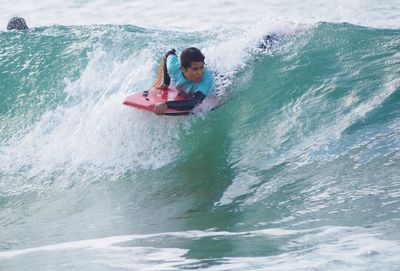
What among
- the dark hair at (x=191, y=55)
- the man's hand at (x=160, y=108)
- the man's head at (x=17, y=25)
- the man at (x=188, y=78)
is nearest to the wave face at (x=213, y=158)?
the man at (x=188, y=78)

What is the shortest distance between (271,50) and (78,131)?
2.76 metres

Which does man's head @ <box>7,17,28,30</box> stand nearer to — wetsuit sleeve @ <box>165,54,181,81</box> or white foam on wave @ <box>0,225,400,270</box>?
wetsuit sleeve @ <box>165,54,181,81</box>

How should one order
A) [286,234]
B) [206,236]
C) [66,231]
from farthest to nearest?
[66,231], [206,236], [286,234]

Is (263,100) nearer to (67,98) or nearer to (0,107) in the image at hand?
(67,98)

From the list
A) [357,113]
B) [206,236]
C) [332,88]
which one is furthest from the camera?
[332,88]

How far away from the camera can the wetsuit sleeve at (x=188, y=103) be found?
730 cm

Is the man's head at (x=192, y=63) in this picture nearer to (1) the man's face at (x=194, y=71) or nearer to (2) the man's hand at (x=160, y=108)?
(1) the man's face at (x=194, y=71)

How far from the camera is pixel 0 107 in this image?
10375 mm

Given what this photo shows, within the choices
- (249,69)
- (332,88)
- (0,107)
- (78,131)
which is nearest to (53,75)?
→ (0,107)

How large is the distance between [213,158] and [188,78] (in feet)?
3.00

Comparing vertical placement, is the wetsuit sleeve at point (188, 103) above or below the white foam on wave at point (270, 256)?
above

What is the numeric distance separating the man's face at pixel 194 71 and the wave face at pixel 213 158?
2.07 feet

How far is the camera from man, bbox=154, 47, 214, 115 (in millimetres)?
7246

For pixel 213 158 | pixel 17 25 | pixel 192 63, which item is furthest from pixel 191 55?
pixel 17 25
